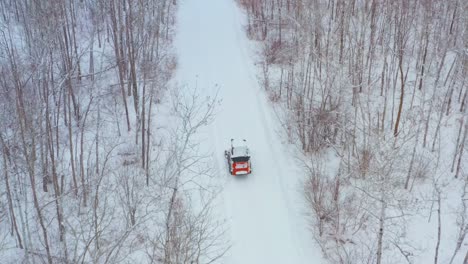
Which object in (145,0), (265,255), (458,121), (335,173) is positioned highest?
(145,0)

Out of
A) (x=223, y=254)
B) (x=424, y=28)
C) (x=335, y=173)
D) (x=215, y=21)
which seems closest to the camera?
(x=223, y=254)

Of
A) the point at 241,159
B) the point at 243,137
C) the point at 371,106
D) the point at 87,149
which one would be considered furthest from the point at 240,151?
the point at 371,106

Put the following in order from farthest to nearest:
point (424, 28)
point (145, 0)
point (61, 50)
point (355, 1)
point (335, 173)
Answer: point (355, 1) → point (145, 0) → point (424, 28) → point (61, 50) → point (335, 173)

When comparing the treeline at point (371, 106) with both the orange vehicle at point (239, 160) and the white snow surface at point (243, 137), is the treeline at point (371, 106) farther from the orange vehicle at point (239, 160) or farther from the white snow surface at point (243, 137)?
the orange vehicle at point (239, 160)

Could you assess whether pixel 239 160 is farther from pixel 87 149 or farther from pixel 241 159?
pixel 87 149

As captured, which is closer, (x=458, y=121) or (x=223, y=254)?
(x=223, y=254)

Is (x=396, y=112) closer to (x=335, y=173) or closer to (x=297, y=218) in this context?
(x=335, y=173)

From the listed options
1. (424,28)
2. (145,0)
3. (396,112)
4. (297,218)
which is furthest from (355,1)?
(297,218)
